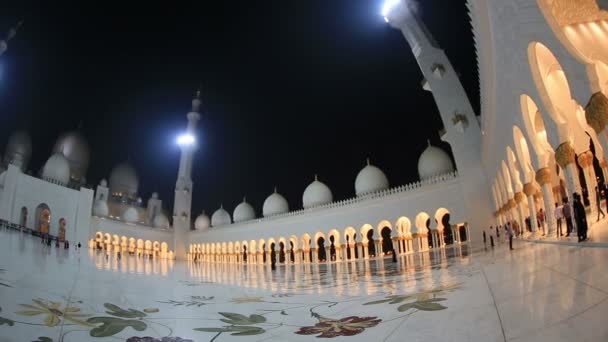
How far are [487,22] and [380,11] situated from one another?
372 inches

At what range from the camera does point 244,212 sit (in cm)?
2208

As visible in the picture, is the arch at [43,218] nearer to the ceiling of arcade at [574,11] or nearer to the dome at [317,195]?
the dome at [317,195]

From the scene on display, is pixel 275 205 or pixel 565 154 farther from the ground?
pixel 275 205

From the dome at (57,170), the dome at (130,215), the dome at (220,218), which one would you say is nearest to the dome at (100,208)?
the dome at (130,215)

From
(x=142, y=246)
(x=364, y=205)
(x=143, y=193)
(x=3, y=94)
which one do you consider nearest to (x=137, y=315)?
(x=364, y=205)

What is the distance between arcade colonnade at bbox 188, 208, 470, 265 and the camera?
13609mm

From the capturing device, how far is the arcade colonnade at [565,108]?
3975mm

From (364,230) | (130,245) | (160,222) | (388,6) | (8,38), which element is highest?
(388,6)

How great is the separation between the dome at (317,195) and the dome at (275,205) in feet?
7.26

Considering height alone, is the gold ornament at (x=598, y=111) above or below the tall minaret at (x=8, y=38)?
below

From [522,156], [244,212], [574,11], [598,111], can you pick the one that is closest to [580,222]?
[598,111]

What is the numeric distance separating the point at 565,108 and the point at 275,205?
50.8 feet

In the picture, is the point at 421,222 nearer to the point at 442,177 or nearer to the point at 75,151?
the point at 442,177

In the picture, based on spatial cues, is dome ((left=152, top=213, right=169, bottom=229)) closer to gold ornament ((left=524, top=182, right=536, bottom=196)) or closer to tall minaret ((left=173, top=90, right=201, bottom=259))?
tall minaret ((left=173, top=90, right=201, bottom=259))
